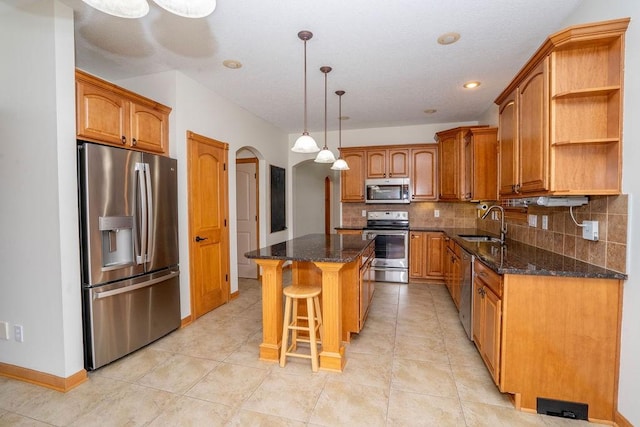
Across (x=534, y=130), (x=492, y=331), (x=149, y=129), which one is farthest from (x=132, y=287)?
(x=534, y=130)

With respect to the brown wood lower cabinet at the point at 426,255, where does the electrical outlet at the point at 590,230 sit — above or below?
above

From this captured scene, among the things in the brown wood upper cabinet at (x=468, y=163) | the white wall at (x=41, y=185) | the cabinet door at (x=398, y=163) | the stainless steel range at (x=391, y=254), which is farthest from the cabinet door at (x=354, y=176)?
the white wall at (x=41, y=185)

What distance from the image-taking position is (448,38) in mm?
2496

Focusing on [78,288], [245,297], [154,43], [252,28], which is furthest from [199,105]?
[245,297]

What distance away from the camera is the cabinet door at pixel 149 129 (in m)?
2.71

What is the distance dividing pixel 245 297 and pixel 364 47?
333cm

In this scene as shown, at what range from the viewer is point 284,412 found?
188 centimetres

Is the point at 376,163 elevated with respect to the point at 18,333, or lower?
elevated

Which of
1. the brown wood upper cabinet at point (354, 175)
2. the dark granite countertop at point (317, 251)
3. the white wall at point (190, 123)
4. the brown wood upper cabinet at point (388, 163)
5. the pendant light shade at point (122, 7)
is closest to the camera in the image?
the pendant light shade at point (122, 7)

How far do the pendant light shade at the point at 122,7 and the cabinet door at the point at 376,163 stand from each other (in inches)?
166

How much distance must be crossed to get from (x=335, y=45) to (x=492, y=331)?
2.54m

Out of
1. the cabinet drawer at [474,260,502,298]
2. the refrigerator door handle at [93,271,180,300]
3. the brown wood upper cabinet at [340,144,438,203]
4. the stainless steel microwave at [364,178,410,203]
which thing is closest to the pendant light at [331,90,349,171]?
the brown wood upper cabinet at [340,144,438,203]

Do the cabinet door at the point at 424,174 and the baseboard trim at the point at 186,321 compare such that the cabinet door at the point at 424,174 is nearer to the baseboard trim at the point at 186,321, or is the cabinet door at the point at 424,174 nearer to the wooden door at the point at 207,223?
the wooden door at the point at 207,223

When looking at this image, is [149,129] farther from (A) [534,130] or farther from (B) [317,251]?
(A) [534,130]
